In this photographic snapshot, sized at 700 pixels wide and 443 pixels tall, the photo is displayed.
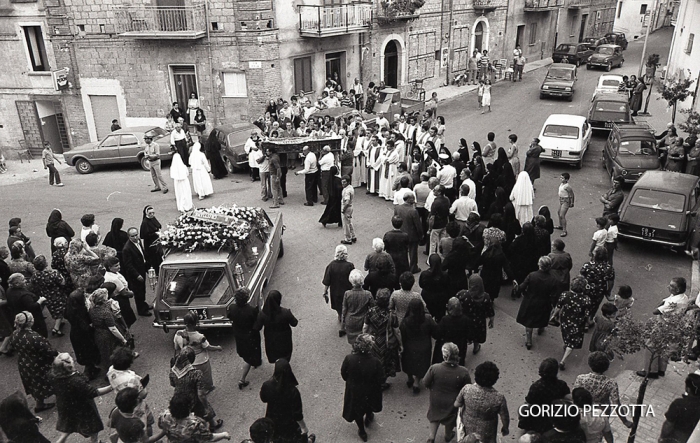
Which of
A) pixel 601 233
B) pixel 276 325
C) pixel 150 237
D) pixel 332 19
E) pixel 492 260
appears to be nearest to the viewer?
pixel 276 325

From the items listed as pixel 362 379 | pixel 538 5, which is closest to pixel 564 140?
pixel 362 379

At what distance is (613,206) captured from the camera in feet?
38.5

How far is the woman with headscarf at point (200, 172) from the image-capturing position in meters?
14.6

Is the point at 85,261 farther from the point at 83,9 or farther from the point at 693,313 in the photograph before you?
the point at 83,9

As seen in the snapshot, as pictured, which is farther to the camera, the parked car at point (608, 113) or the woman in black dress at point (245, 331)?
the parked car at point (608, 113)

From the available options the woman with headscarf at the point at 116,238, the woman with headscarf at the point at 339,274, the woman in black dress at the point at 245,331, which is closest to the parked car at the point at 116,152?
the woman with headscarf at the point at 116,238

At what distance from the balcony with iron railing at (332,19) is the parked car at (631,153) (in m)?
11.9

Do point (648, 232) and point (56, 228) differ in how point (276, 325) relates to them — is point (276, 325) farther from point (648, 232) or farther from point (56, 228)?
point (648, 232)

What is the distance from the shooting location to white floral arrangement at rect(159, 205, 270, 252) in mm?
8852

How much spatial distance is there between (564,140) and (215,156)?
10.6 metres

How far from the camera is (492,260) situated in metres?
9.09

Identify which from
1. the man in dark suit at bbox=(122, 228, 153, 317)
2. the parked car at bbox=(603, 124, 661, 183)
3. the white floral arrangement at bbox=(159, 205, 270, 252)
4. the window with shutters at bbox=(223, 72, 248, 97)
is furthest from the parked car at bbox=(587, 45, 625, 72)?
the man in dark suit at bbox=(122, 228, 153, 317)

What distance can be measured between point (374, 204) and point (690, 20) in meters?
20.9

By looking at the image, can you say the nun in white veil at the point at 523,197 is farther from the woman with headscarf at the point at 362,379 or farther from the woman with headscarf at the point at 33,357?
the woman with headscarf at the point at 33,357
